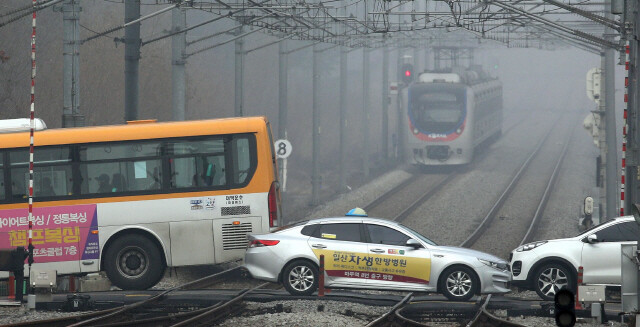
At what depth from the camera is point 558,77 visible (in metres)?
146

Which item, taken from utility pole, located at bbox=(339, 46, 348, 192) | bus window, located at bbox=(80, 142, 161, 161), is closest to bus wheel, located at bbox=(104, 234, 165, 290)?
bus window, located at bbox=(80, 142, 161, 161)

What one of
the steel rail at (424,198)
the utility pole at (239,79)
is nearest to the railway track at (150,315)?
the utility pole at (239,79)

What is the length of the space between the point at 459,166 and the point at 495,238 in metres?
20.7

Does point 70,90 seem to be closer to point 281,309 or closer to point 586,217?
point 281,309

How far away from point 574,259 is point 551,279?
0.53 meters

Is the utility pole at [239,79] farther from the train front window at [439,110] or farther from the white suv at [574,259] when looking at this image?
the train front window at [439,110]

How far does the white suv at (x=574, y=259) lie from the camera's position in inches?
636

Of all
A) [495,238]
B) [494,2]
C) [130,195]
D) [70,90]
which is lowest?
[495,238]

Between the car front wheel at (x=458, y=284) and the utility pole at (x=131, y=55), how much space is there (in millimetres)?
9410

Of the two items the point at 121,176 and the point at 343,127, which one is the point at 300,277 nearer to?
the point at 121,176

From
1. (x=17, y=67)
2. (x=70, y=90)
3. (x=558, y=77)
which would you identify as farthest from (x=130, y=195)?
(x=558, y=77)

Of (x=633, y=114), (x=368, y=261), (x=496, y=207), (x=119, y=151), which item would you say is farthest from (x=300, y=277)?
(x=496, y=207)

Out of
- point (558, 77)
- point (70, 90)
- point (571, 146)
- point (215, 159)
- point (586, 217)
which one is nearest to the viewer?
point (215, 159)

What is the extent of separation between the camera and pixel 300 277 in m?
16.4
